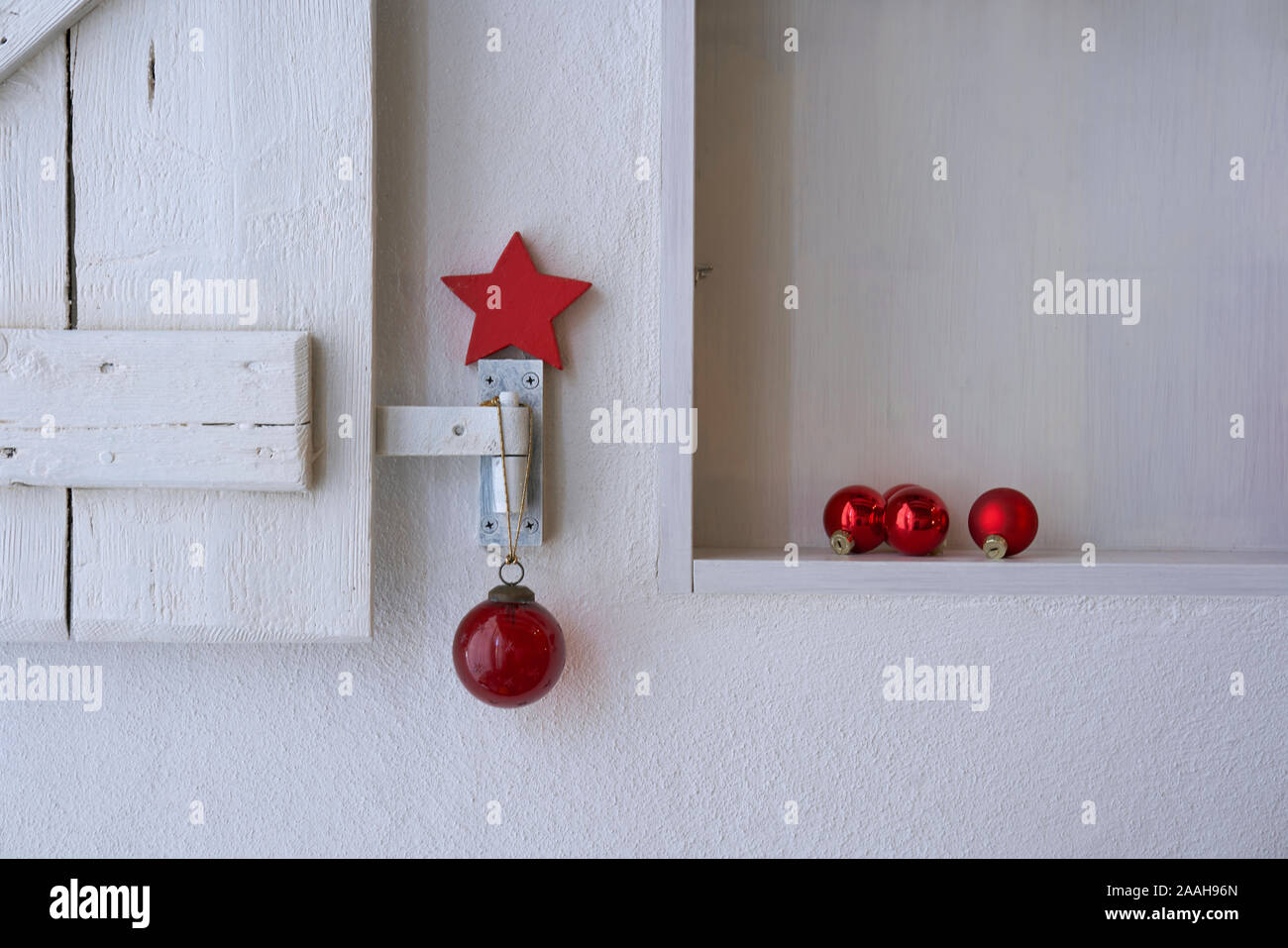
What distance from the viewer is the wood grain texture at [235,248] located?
0.62 metres

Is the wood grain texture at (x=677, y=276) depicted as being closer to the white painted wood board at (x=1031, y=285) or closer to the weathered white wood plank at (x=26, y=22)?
the white painted wood board at (x=1031, y=285)

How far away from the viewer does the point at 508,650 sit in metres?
0.59

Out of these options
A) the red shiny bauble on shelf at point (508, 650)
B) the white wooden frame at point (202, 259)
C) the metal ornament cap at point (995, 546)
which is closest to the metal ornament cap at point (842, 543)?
the metal ornament cap at point (995, 546)

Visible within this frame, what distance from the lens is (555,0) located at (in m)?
0.66

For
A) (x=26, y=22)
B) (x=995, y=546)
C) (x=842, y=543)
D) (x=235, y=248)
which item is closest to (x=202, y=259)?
(x=235, y=248)

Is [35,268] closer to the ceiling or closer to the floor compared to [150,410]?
closer to the ceiling

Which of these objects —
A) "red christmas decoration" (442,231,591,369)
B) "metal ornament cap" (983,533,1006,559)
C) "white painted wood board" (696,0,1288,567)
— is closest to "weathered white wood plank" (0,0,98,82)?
"red christmas decoration" (442,231,591,369)

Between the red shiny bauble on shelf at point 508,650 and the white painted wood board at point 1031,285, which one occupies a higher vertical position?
the white painted wood board at point 1031,285

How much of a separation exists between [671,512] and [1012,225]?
391mm

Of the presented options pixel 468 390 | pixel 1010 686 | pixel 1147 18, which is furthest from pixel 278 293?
pixel 1147 18

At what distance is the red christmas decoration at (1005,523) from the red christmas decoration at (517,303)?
13.8 inches

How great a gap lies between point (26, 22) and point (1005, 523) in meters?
0.78

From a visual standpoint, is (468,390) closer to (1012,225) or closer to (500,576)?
(500,576)

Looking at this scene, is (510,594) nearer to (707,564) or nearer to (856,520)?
(707,564)
